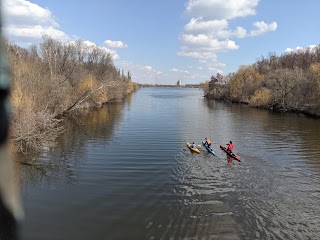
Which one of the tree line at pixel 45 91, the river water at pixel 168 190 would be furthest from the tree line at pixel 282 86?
the tree line at pixel 45 91

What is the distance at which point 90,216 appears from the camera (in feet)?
51.7

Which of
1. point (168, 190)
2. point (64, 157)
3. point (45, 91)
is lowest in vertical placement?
point (168, 190)

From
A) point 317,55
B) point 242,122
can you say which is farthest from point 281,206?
point 317,55

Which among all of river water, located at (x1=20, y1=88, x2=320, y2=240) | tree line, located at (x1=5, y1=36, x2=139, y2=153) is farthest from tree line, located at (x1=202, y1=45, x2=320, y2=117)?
tree line, located at (x1=5, y1=36, x2=139, y2=153)

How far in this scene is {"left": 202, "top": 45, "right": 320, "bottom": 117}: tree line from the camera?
62562mm

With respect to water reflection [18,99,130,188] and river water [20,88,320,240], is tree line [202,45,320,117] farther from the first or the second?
water reflection [18,99,130,188]

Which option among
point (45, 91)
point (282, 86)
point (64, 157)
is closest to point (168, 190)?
point (64, 157)

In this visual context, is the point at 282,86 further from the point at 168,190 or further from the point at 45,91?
the point at 168,190

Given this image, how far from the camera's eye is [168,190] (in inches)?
777

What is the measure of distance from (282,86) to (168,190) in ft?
192

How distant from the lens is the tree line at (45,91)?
86.8ft

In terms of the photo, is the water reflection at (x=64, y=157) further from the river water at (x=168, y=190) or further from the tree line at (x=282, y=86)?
the tree line at (x=282, y=86)

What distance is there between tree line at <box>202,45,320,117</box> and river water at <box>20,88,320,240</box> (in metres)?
30.3

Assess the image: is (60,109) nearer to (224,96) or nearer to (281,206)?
(281,206)
